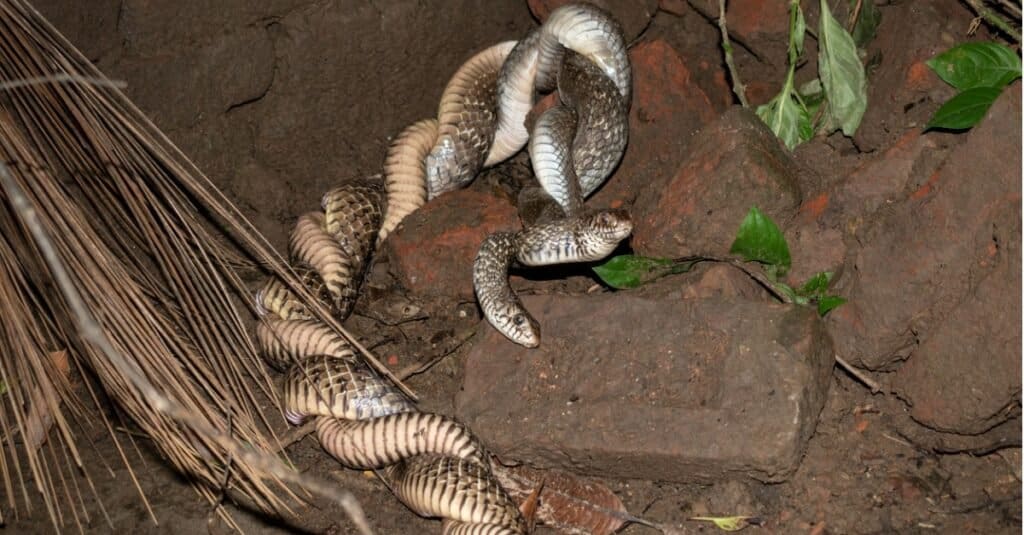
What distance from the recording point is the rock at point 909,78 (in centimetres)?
362

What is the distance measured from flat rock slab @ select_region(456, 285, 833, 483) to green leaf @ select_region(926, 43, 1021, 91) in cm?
109

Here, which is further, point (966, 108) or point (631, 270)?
point (631, 270)

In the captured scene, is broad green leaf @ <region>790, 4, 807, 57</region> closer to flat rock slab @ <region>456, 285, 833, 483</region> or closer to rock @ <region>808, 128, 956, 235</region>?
rock @ <region>808, 128, 956, 235</region>

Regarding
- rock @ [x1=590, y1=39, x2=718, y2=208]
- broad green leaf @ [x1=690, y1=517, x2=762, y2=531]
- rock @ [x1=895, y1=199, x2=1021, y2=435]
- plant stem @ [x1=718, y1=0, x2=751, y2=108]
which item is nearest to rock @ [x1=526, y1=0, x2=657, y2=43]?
rock @ [x1=590, y1=39, x2=718, y2=208]

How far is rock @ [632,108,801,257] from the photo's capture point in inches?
139

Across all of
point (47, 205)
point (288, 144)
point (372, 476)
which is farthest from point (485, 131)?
point (47, 205)

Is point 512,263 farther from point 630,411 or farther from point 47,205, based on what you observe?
point 47,205

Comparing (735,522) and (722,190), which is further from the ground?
(722,190)

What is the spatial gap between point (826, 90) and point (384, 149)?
6.65 ft

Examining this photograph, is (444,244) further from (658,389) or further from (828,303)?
(828,303)

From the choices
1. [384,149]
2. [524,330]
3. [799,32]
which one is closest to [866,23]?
[799,32]

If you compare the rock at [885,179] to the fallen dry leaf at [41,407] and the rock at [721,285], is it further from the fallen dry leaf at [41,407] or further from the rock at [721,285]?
the fallen dry leaf at [41,407]

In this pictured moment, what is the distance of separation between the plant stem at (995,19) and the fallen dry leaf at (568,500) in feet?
7.44

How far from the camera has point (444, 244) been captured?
13.2ft
